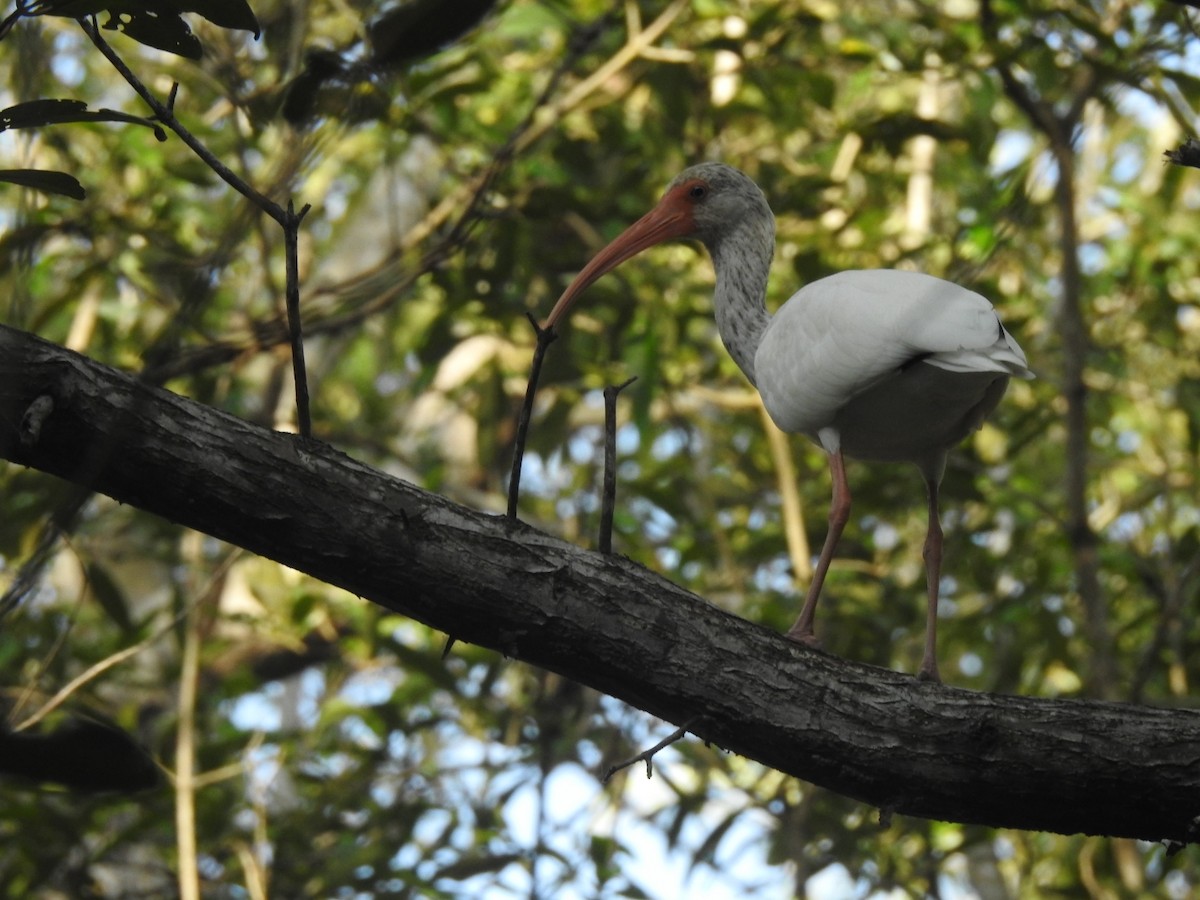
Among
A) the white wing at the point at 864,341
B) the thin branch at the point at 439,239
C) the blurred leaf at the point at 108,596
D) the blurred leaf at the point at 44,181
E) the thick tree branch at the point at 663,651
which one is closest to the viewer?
the blurred leaf at the point at 44,181

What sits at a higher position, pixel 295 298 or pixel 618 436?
pixel 618 436

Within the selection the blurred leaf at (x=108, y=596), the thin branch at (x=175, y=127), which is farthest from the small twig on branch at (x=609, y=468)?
the blurred leaf at (x=108, y=596)

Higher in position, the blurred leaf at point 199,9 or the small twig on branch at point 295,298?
the blurred leaf at point 199,9

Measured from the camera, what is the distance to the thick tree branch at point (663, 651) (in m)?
2.90

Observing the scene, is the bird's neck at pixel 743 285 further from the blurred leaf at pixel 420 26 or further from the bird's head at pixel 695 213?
the blurred leaf at pixel 420 26

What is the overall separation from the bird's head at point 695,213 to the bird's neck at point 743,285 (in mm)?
54

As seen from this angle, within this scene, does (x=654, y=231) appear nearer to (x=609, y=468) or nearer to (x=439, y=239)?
(x=439, y=239)

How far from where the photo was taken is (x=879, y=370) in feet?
13.7

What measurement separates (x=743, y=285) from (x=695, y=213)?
0.43 meters

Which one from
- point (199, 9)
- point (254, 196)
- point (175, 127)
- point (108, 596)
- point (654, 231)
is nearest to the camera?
point (254, 196)

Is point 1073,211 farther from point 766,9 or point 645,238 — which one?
point 645,238

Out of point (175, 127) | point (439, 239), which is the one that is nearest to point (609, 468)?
point (175, 127)

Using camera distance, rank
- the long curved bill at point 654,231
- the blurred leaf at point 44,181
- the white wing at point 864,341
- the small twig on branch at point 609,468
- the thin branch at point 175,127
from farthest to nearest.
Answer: the long curved bill at point 654,231 < the white wing at point 864,341 < the small twig on branch at point 609,468 < the blurred leaf at point 44,181 < the thin branch at point 175,127

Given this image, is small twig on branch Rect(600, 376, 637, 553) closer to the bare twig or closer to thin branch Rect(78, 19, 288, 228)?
the bare twig
